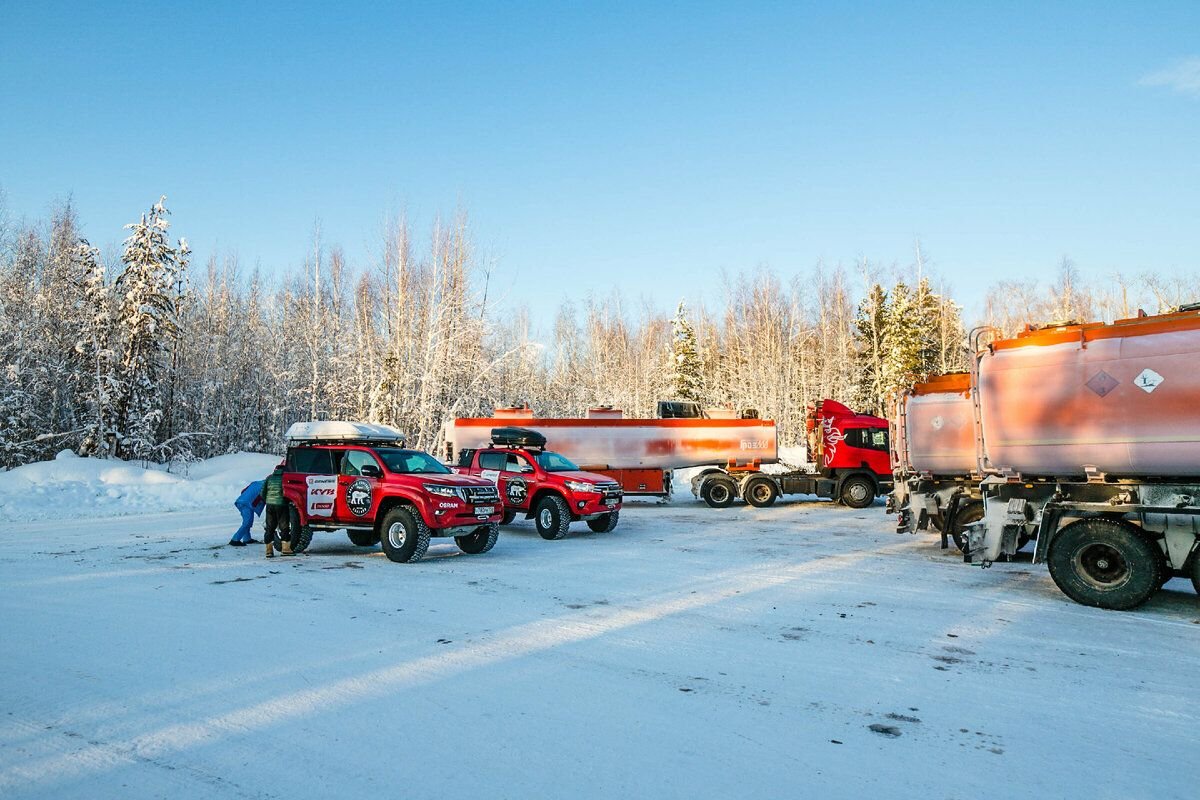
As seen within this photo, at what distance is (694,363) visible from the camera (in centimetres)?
5444

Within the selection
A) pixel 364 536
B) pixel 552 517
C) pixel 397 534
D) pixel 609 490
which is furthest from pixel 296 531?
pixel 609 490

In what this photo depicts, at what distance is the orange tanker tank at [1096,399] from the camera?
325 inches

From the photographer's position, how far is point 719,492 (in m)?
24.0

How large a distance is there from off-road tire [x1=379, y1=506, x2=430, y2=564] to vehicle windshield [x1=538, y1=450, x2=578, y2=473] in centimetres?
455

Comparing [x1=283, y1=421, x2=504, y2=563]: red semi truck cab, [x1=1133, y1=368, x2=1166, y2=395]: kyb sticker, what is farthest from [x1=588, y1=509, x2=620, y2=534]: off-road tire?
[x1=1133, y1=368, x2=1166, y2=395]: kyb sticker

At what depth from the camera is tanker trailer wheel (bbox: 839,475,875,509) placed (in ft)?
75.3

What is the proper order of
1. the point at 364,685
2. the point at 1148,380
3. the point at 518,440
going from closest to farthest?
the point at 364,685, the point at 1148,380, the point at 518,440

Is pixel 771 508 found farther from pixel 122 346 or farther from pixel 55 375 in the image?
pixel 55 375

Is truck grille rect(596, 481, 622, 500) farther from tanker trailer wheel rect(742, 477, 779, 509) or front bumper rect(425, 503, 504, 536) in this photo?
tanker trailer wheel rect(742, 477, 779, 509)

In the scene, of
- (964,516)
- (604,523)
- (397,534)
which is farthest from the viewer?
(604,523)

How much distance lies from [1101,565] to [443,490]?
939 centimetres

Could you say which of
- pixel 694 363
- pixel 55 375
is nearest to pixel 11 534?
pixel 55 375

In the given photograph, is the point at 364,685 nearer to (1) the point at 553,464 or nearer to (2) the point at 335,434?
(2) the point at 335,434

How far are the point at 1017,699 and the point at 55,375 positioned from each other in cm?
4012
